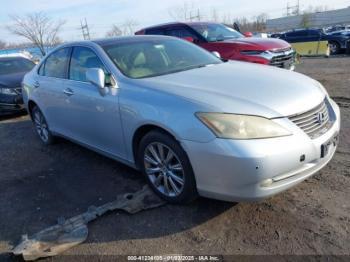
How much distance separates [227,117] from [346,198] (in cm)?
146

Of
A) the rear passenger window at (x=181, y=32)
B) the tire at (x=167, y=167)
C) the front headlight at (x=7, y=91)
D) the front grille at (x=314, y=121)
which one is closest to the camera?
the front grille at (x=314, y=121)

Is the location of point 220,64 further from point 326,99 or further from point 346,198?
point 346,198

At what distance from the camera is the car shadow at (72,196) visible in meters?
3.17

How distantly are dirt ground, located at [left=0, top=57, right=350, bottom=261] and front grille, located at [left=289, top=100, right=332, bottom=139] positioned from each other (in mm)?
695

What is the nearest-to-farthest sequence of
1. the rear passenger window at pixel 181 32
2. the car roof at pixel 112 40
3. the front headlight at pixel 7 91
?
the car roof at pixel 112 40
the front headlight at pixel 7 91
the rear passenger window at pixel 181 32

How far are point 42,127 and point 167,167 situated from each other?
3.15 m

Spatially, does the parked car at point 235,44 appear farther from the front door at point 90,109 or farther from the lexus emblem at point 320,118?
the lexus emblem at point 320,118

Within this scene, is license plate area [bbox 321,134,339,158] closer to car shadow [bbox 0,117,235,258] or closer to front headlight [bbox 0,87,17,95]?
car shadow [bbox 0,117,235,258]

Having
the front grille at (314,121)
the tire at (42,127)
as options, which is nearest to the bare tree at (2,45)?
the tire at (42,127)

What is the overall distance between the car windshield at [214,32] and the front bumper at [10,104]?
457cm

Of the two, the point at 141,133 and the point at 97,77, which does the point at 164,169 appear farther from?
the point at 97,77

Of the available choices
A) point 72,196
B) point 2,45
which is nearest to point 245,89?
point 72,196

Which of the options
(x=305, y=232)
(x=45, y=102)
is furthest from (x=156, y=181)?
(x=45, y=102)

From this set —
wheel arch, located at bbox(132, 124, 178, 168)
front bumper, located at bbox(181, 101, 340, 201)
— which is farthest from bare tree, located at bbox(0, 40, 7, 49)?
front bumper, located at bbox(181, 101, 340, 201)
